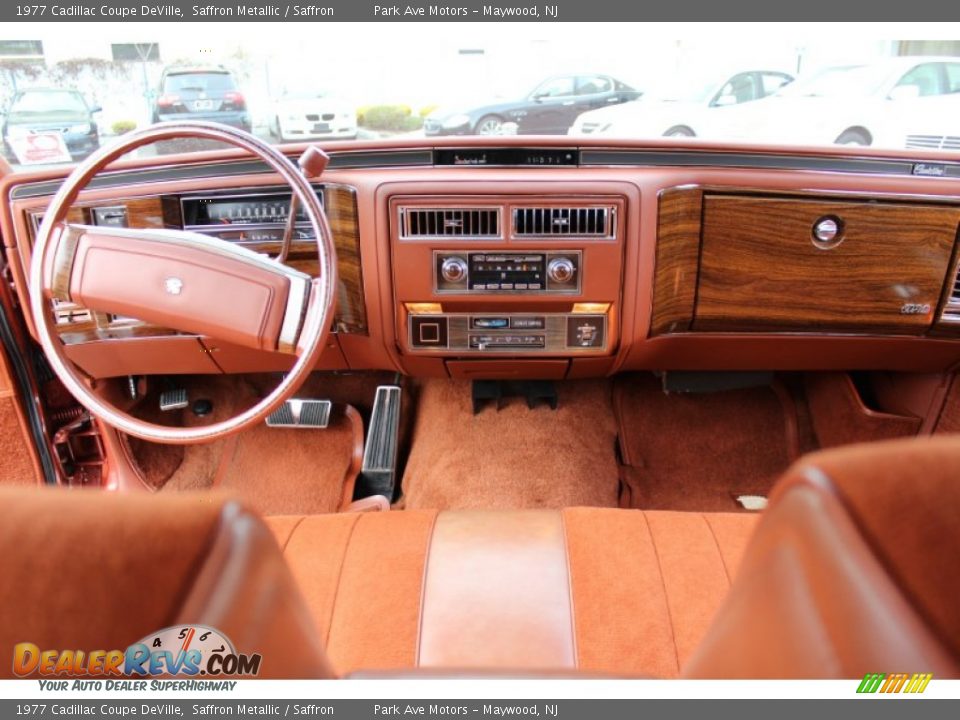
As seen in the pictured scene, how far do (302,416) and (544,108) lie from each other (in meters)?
1.43

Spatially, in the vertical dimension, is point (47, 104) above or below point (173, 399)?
above

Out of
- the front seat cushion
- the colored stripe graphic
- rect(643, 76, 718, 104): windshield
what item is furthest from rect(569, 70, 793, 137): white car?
the colored stripe graphic

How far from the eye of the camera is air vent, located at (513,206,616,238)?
6.07 feet

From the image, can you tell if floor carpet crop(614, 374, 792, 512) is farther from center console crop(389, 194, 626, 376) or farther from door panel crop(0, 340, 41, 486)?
door panel crop(0, 340, 41, 486)

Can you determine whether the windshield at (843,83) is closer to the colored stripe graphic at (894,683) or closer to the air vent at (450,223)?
the air vent at (450,223)

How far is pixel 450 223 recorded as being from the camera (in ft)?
6.14

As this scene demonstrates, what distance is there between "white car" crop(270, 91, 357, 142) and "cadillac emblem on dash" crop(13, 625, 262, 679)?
2211 mm

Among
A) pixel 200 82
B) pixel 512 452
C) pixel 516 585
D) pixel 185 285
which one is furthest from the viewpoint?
pixel 512 452

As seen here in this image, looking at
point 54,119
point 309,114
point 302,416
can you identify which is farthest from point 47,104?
point 302,416

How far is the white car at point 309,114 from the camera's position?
2.59 m

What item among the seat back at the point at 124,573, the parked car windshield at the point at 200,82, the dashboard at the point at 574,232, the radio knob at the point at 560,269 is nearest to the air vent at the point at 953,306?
the dashboard at the point at 574,232

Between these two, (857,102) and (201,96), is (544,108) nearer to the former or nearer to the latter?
(201,96)

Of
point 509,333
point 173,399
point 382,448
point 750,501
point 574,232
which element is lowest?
point 750,501

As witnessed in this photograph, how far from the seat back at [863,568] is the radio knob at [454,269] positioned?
4.60 feet
